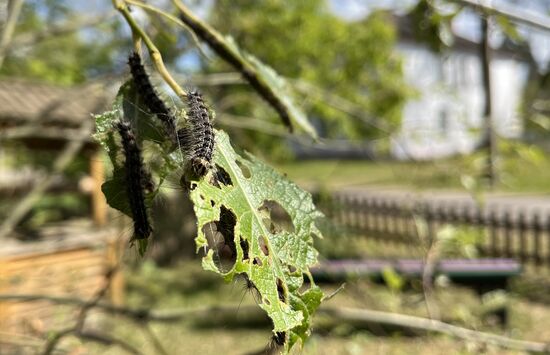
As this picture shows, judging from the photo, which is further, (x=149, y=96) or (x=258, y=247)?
(x=149, y=96)

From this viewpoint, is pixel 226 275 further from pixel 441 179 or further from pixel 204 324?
pixel 204 324

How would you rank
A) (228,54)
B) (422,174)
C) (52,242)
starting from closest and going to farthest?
1. (228,54)
2. (422,174)
3. (52,242)

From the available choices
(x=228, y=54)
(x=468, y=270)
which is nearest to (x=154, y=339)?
(x=228, y=54)

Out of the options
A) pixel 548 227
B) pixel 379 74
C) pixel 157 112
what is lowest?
pixel 548 227

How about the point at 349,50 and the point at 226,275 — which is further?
the point at 349,50

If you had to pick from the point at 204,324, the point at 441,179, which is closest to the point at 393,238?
the point at 204,324

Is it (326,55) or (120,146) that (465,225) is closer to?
(326,55)

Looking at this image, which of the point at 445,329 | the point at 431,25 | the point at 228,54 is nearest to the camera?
the point at 228,54

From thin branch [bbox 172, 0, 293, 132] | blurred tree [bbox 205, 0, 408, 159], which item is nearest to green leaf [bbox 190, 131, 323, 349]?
thin branch [bbox 172, 0, 293, 132]
